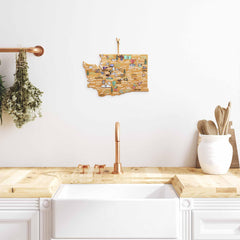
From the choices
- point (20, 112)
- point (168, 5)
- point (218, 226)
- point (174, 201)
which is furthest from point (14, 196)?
point (168, 5)

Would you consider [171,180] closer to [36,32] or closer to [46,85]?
[46,85]

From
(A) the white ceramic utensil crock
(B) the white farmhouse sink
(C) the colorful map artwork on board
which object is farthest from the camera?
(C) the colorful map artwork on board

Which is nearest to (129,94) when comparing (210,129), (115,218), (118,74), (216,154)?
(118,74)

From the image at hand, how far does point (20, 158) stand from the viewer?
200 centimetres

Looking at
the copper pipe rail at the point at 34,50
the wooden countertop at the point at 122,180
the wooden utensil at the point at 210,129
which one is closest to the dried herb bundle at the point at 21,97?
the copper pipe rail at the point at 34,50

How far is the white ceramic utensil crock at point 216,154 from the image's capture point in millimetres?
1691

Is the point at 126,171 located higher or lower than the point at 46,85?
lower

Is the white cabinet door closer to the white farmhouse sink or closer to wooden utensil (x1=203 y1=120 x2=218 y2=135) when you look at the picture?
the white farmhouse sink

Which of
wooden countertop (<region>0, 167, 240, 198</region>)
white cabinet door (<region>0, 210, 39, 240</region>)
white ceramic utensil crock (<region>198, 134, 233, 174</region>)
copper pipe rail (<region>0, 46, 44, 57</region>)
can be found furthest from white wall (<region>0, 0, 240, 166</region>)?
white cabinet door (<region>0, 210, 39, 240</region>)

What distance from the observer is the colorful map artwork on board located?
1966mm

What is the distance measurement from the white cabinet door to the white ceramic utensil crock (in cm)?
90

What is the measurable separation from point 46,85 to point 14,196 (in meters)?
0.77

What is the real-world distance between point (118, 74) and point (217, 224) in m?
1.02

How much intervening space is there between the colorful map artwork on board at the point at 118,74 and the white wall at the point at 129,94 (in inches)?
1.5
